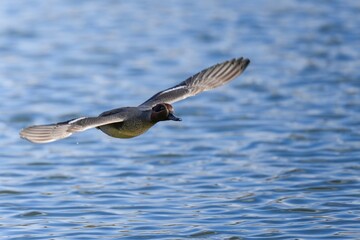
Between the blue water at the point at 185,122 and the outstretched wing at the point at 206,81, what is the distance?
3.51ft

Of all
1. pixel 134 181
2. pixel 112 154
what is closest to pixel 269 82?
pixel 112 154

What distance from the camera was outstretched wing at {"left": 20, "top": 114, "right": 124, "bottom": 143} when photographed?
8219 millimetres

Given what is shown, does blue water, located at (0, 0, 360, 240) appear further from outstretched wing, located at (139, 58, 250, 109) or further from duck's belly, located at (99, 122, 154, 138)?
outstretched wing, located at (139, 58, 250, 109)

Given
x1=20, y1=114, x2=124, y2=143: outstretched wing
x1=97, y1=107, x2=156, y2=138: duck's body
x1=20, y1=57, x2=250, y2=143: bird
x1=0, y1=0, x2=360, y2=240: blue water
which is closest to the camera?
x1=20, y1=114, x2=124, y2=143: outstretched wing

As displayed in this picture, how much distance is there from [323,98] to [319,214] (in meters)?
5.82

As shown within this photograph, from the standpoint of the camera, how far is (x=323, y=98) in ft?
50.9

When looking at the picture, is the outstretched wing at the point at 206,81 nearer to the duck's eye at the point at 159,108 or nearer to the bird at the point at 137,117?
the bird at the point at 137,117

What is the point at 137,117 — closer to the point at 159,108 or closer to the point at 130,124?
the point at 130,124

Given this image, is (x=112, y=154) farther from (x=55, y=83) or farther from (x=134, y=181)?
(x=55, y=83)

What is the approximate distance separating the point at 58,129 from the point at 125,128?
109 cm

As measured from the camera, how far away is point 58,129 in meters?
8.55

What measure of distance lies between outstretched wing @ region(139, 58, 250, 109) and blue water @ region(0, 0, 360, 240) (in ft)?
3.51

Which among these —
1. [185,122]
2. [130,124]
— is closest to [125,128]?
[130,124]

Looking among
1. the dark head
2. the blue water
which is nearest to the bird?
the dark head
